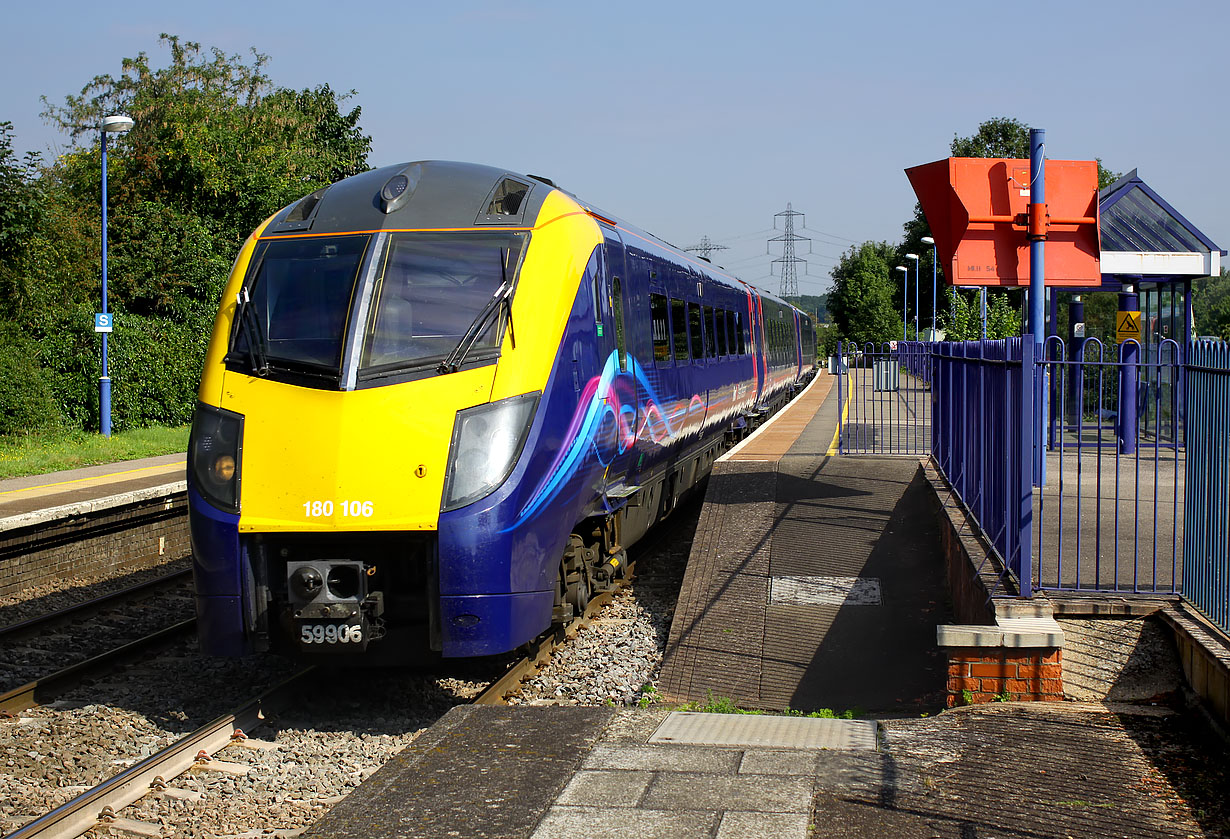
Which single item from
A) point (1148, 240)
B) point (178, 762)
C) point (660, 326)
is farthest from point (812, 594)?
point (1148, 240)

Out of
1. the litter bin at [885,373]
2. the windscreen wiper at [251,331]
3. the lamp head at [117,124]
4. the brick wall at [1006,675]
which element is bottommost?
the brick wall at [1006,675]

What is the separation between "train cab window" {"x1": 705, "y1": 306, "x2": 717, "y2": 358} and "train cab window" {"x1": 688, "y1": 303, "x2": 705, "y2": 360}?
0.27 m

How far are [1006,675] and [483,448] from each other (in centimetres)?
302

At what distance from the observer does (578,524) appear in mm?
7879

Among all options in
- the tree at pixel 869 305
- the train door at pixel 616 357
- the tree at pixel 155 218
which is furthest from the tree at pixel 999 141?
the train door at pixel 616 357

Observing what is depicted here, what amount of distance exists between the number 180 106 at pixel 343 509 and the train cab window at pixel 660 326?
4.29 m

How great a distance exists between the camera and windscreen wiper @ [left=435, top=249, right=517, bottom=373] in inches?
269

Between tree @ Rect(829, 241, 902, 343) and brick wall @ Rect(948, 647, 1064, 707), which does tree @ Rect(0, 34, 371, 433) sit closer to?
brick wall @ Rect(948, 647, 1064, 707)

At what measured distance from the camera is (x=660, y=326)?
1080 cm

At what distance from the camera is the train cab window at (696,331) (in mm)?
12761

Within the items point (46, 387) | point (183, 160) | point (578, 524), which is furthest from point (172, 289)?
point (578, 524)

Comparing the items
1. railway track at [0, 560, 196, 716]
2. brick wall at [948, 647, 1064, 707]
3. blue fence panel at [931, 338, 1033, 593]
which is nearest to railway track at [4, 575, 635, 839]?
railway track at [0, 560, 196, 716]

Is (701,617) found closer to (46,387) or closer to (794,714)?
(794,714)

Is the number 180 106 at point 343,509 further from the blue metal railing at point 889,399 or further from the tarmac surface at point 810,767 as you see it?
the blue metal railing at point 889,399
